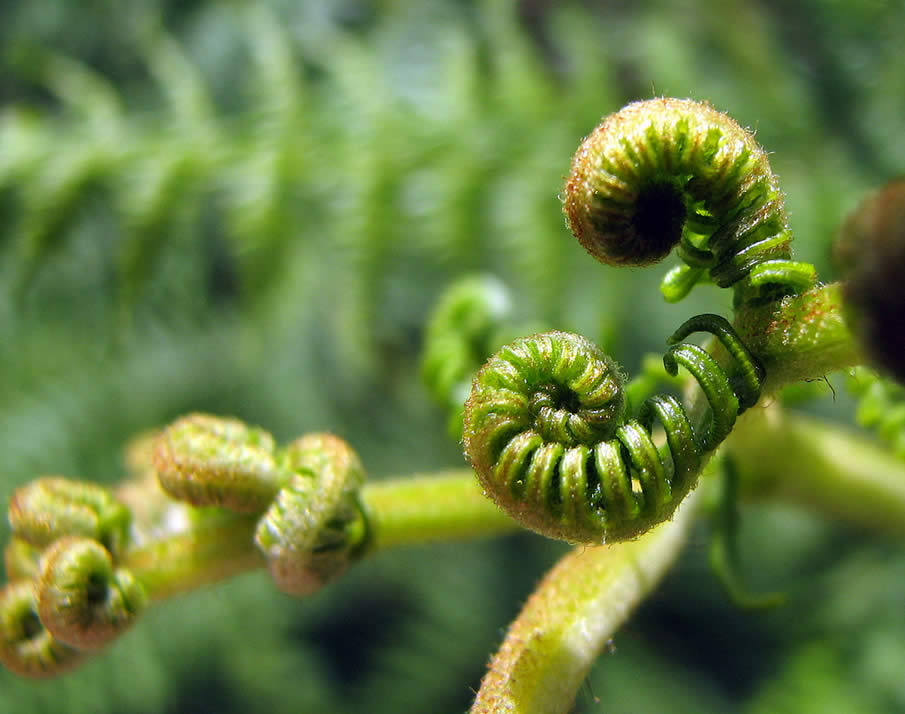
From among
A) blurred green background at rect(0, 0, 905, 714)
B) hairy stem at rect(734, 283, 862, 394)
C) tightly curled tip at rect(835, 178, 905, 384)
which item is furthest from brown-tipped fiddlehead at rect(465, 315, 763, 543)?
blurred green background at rect(0, 0, 905, 714)

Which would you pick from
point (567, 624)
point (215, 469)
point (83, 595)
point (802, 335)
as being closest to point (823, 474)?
point (567, 624)

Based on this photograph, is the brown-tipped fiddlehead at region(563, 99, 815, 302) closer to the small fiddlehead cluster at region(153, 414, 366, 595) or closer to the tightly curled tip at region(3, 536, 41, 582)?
the small fiddlehead cluster at region(153, 414, 366, 595)

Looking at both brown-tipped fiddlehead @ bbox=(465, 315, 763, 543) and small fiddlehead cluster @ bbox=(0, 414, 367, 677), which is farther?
small fiddlehead cluster @ bbox=(0, 414, 367, 677)

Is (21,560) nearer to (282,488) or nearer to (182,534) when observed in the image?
(182,534)

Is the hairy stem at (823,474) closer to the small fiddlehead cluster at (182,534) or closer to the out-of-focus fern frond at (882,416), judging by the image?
the out-of-focus fern frond at (882,416)

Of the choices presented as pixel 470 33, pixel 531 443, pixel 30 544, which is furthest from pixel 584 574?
pixel 470 33
